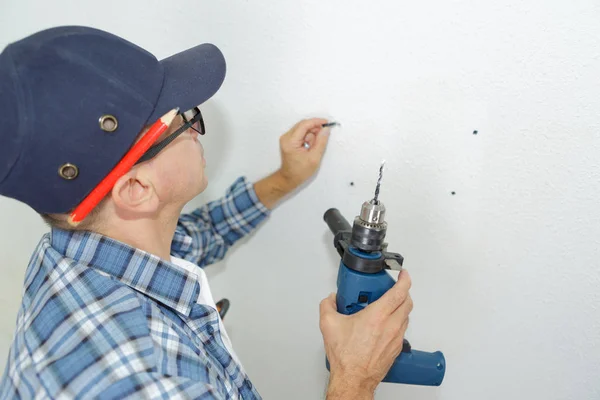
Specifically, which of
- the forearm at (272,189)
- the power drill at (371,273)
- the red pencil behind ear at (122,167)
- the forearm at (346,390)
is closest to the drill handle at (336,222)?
the power drill at (371,273)

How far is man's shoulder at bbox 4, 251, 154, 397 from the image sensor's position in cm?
52

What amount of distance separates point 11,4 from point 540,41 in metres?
1.09

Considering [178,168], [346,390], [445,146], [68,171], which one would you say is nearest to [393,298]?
[346,390]

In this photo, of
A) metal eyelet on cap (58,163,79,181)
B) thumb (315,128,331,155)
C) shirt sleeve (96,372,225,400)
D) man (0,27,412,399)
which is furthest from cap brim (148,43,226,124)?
shirt sleeve (96,372,225,400)

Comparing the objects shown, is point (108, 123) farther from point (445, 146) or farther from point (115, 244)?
point (445, 146)

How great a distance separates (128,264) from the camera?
65 cm

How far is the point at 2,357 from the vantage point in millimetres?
1396

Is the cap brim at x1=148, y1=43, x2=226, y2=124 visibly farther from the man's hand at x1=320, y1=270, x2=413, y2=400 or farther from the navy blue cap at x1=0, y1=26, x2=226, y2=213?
the man's hand at x1=320, y1=270, x2=413, y2=400

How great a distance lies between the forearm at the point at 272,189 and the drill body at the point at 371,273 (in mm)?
184

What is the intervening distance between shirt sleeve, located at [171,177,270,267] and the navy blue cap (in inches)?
13.3

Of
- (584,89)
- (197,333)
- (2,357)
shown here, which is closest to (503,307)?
(584,89)

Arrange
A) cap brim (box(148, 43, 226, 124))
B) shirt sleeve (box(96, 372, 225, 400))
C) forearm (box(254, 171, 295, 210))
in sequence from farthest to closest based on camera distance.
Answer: forearm (box(254, 171, 295, 210)) → cap brim (box(148, 43, 226, 124)) → shirt sleeve (box(96, 372, 225, 400))

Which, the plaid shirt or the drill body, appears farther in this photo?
the drill body

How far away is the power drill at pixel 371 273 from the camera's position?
25.8 inches
